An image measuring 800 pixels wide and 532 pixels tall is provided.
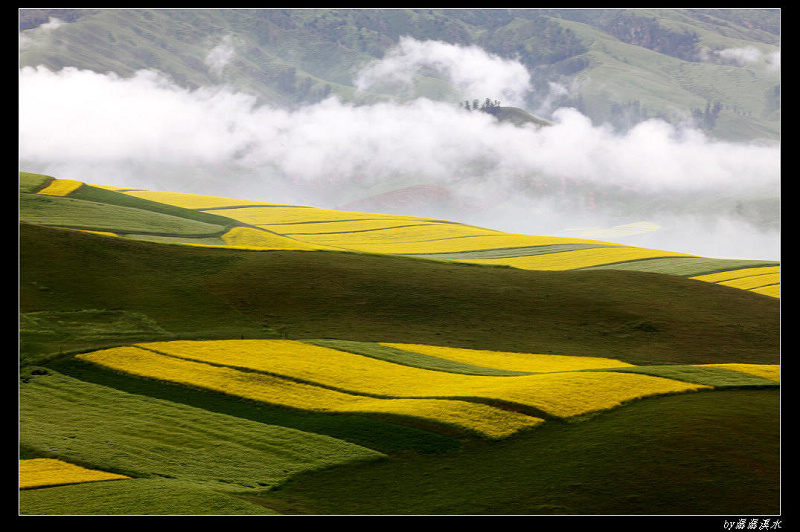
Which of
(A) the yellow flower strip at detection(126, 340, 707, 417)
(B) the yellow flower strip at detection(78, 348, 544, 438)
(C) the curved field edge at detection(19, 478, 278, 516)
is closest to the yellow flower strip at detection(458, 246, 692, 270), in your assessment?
(A) the yellow flower strip at detection(126, 340, 707, 417)

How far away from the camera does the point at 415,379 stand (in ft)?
105

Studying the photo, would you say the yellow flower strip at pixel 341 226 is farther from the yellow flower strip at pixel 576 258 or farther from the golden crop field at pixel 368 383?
the golden crop field at pixel 368 383

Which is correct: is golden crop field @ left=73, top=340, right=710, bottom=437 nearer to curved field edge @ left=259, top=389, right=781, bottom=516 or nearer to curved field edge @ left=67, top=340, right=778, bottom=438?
curved field edge @ left=67, top=340, right=778, bottom=438

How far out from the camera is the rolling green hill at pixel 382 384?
21.3 metres

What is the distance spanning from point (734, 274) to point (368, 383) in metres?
51.8

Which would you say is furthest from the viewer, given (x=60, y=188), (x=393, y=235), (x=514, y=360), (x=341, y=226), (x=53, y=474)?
(x=341, y=226)

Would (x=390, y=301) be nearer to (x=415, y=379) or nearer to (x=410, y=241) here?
(x=415, y=379)

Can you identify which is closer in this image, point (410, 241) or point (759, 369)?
point (759, 369)

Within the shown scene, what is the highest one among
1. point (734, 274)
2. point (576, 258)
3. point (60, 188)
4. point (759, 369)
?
point (60, 188)

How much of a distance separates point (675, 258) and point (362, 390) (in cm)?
5805

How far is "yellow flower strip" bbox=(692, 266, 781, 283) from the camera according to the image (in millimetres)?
70312

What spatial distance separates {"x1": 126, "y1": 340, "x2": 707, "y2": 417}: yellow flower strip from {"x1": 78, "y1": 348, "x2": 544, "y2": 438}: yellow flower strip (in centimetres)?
91

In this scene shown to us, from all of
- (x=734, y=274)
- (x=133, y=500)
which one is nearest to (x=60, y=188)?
(x=734, y=274)
